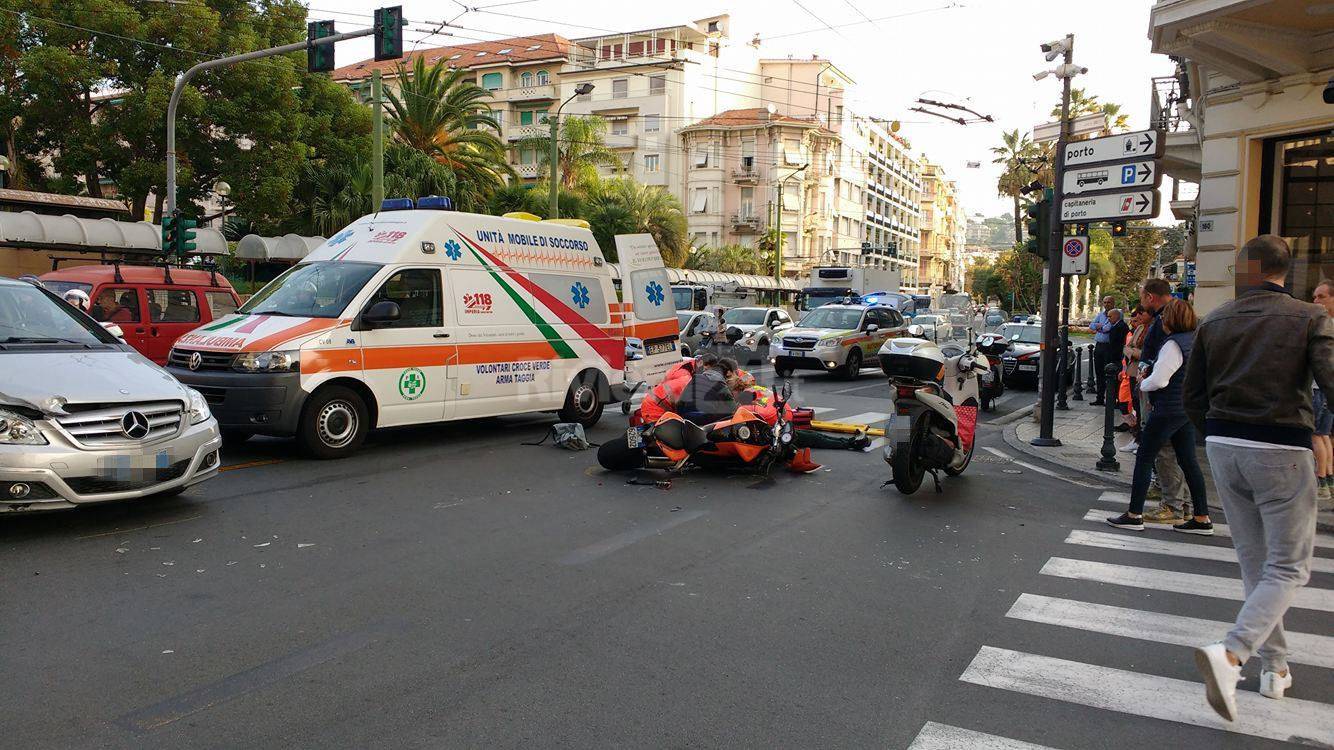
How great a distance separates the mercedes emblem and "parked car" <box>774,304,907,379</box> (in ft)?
54.4

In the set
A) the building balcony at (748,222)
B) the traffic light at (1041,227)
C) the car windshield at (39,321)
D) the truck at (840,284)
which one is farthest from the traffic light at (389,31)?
the building balcony at (748,222)

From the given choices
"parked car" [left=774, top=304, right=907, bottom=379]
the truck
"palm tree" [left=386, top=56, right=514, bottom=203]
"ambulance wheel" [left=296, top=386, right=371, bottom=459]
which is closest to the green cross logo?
"ambulance wheel" [left=296, top=386, right=371, bottom=459]

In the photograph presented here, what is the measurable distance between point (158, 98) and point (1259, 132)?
88.0 ft

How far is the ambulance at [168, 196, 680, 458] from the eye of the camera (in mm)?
9258

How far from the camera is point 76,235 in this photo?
72.7 ft

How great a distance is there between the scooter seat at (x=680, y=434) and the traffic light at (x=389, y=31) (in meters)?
9.90

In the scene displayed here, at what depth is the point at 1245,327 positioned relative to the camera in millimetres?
4266

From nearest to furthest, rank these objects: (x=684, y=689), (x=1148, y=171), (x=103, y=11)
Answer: (x=684, y=689), (x=1148, y=171), (x=103, y=11)

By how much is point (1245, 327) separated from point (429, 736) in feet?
13.1

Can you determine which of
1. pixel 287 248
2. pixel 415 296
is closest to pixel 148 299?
pixel 415 296

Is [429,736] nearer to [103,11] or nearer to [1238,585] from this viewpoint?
[1238,585]

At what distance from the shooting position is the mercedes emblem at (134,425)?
6.55 metres

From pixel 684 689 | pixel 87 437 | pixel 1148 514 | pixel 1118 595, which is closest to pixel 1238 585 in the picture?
pixel 1118 595

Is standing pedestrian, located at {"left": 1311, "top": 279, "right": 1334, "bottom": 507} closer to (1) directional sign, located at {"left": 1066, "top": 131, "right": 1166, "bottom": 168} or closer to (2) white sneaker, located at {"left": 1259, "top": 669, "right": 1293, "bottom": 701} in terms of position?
(2) white sneaker, located at {"left": 1259, "top": 669, "right": 1293, "bottom": 701}
